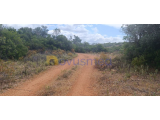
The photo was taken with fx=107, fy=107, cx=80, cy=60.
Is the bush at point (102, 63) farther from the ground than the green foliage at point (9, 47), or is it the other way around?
the green foliage at point (9, 47)

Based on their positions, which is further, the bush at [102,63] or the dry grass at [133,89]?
the bush at [102,63]

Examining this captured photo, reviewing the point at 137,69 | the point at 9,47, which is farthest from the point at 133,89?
the point at 9,47

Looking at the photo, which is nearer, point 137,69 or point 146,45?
point 137,69

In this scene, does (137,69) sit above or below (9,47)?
below

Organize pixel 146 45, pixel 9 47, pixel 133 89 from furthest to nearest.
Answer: pixel 9 47, pixel 146 45, pixel 133 89

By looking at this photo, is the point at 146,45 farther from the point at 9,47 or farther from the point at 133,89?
the point at 9,47

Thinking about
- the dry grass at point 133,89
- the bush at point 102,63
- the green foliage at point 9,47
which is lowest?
the dry grass at point 133,89

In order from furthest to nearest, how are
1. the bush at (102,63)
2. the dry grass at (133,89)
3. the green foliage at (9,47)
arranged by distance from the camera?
1. the green foliage at (9,47)
2. the bush at (102,63)
3. the dry grass at (133,89)

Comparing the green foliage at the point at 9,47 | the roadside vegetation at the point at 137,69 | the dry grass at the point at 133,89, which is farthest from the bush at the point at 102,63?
the green foliage at the point at 9,47

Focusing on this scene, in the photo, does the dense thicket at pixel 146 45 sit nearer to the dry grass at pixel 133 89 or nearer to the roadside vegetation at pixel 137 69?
the roadside vegetation at pixel 137 69

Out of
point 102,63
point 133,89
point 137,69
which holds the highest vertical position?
point 102,63

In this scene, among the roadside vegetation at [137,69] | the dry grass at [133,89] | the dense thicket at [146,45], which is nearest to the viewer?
the dry grass at [133,89]

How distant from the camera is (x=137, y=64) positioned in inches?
283

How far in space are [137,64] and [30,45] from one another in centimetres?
1462
